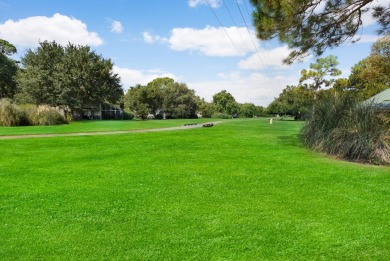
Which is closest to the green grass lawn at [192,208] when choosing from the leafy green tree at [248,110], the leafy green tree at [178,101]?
the leafy green tree at [178,101]

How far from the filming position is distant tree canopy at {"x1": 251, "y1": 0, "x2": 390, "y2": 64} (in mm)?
8758

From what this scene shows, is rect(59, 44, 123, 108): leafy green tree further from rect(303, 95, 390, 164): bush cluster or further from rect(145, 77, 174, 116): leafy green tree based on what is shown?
rect(303, 95, 390, 164): bush cluster

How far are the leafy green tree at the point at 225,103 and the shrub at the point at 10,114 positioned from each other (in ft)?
180

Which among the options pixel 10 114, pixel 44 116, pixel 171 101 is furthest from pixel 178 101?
pixel 10 114

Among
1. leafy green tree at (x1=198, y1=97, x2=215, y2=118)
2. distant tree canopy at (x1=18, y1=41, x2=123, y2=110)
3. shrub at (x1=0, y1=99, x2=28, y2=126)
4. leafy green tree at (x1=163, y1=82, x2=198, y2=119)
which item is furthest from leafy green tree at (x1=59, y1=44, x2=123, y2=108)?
leafy green tree at (x1=198, y1=97, x2=215, y2=118)

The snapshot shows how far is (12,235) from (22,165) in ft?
14.9

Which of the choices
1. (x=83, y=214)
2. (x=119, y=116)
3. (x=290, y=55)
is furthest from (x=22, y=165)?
(x=119, y=116)

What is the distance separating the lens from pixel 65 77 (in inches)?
1377

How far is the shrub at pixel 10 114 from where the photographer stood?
72.3ft

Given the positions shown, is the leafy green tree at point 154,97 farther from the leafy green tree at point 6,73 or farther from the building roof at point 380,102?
the building roof at point 380,102

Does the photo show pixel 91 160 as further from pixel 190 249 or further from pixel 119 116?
pixel 119 116

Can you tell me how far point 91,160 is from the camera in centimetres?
865

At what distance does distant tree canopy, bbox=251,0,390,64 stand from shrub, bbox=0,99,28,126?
66.2ft

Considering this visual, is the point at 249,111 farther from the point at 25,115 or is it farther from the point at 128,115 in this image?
the point at 25,115
